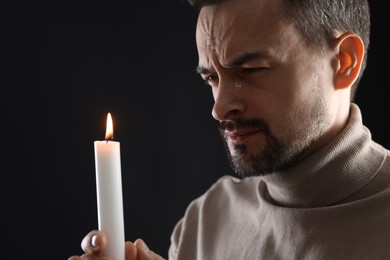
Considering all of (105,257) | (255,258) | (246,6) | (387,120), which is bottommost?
(255,258)

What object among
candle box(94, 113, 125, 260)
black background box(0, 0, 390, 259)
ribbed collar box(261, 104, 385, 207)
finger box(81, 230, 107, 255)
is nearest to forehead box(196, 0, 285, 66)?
ribbed collar box(261, 104, 385, 207)

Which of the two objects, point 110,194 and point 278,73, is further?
point 278,73

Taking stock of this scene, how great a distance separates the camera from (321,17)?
1.37 metres

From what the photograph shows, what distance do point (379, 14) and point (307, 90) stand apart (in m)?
0.74

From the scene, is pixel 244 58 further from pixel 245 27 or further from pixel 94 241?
pixel 94 241

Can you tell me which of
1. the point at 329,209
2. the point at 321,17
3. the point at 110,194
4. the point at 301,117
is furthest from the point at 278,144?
the point at 110,194

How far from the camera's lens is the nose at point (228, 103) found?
1.32 meters

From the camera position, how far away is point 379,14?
1.91m

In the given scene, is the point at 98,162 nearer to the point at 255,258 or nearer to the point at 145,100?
the point at 255,258

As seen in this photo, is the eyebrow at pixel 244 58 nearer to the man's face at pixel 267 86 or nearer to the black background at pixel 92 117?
the man's face at pixel 267 86

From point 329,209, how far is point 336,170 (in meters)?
0.09

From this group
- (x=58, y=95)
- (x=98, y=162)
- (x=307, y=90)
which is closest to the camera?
(x=98, y=162)

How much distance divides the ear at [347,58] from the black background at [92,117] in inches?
23.2

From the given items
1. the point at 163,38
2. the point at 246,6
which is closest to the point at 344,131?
the point at 246,6
